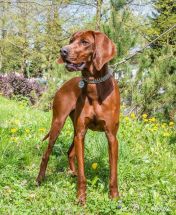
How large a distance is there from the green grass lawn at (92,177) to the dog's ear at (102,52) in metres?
1.20

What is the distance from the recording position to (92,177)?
14.3 feet

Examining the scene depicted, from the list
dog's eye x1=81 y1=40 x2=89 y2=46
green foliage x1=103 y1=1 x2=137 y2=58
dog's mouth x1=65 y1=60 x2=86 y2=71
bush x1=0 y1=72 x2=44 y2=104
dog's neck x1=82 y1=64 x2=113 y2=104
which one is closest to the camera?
dog's mouth x1=65 y1=60 x2=86 y2=71

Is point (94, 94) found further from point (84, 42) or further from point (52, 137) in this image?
point (52, 137)

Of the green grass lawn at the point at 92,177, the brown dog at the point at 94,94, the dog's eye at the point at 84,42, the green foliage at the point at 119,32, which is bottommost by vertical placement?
the green grass lawn at the point at 92,177

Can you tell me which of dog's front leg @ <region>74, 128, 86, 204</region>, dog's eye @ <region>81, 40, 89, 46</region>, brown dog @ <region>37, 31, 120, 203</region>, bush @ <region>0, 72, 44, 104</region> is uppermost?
dog's eye @ <region>81, 40, 89, 46</region>

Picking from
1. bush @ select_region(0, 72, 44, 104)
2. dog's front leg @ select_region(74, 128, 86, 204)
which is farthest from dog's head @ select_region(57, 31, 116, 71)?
bush @ select_region(0, 72, 44, 104)

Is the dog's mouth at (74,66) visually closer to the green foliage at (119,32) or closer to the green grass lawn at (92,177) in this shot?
the green grass lawn at (92,177)

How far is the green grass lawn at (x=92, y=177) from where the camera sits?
352cm

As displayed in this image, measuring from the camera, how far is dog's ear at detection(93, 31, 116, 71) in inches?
135

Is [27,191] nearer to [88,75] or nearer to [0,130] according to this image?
[88,75]

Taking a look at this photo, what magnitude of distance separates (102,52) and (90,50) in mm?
105

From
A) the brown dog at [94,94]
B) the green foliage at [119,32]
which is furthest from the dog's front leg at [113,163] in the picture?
the green foliage at [119,32]

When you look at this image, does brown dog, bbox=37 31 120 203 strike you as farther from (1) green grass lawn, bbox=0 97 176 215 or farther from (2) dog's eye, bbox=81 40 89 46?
(1) green grass lawn, bbox=0 97 176 215

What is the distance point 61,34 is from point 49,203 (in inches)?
616
